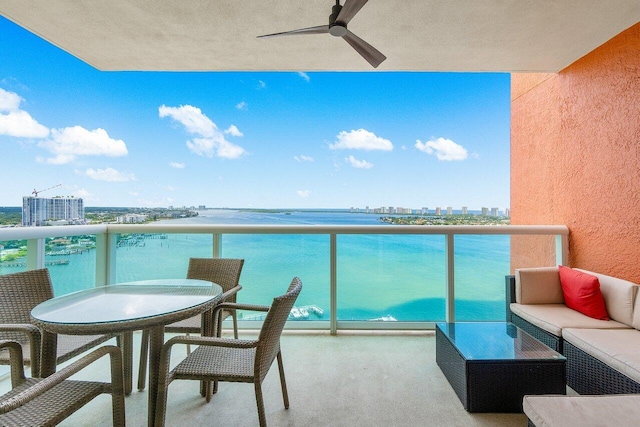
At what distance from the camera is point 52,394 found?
131 centimetres

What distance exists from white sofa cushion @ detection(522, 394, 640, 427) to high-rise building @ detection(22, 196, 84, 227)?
3922mm

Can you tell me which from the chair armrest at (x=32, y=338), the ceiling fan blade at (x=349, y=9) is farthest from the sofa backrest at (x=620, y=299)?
the chair armrest at (x=32, y=338)

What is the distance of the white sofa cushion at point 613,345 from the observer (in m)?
1.75

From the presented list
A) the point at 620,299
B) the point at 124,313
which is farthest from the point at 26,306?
the point at 620,299

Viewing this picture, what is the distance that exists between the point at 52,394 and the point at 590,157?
476 centimetres

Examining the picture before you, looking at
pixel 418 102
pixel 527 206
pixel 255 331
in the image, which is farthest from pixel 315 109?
pixel 255 331

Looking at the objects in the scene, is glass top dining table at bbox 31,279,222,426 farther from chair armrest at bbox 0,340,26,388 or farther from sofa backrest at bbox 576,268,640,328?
sofa backrest at bbox 576,268,640,328

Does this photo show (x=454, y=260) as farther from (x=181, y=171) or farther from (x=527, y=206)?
(x=181, y=171)

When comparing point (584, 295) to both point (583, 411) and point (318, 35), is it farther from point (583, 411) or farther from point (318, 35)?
point (318, 35)

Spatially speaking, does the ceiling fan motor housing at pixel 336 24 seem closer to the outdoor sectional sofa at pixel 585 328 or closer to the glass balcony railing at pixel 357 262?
the glass balcony railing at pixel 357 262

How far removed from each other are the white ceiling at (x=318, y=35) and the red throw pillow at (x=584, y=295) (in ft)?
7.56

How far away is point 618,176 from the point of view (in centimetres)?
287

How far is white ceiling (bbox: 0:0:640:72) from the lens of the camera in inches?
97.3

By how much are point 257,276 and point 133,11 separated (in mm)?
2802
